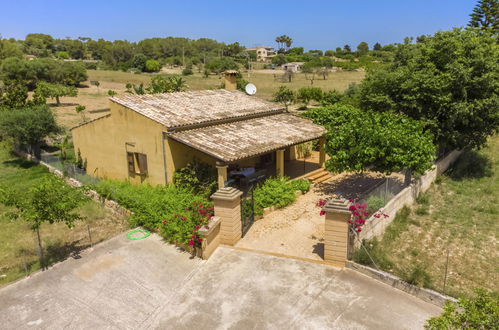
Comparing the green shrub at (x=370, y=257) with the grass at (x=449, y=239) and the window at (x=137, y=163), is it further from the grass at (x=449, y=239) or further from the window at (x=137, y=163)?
the window at (x=137, y=163)

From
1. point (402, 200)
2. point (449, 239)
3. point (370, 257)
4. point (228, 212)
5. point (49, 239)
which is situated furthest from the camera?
point (402, 200)

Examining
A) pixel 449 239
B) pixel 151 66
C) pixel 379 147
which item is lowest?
pixel 449 239

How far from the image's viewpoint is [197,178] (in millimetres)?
16109

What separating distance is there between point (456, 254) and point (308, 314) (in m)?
6.61

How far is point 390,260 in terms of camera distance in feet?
38.4

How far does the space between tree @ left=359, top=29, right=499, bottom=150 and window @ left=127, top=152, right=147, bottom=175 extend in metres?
12.2

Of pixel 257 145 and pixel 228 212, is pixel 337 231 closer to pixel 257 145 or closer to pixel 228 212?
pixel 228 212

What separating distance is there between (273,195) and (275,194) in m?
0.10

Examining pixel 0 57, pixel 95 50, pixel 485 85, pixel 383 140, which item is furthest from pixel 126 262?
pixel 95 50

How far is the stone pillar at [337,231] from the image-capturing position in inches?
411

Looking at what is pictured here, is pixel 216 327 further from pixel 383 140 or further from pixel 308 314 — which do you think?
pixel 383 140

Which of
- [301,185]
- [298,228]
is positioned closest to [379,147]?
[298,228]

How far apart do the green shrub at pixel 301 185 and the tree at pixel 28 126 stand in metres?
17.7

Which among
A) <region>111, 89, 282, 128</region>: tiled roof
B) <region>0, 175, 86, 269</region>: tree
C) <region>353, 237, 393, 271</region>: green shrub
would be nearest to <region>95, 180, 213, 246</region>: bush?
<region>0, 175, 86, 269</region>: tree
